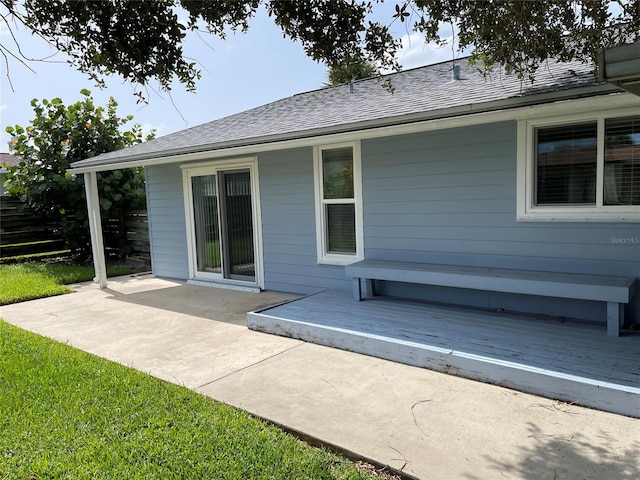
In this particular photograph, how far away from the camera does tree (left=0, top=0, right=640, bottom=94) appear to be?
3447 mm

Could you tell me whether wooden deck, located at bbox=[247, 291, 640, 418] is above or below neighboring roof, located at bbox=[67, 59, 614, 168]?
below

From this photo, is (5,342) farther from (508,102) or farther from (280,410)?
(508,102)

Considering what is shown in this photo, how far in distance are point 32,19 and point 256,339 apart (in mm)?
3373

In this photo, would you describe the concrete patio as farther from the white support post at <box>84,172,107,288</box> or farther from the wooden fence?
the wooden fence

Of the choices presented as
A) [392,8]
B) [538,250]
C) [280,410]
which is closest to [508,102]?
[392,8]

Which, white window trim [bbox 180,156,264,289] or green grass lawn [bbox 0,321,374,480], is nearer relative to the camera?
green grass lawn [bbox 0,321,374,480]

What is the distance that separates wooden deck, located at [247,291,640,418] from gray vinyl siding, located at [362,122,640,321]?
0.46 meters

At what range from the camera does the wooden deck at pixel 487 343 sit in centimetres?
315

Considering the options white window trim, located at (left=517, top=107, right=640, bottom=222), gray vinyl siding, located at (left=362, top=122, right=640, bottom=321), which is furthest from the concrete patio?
white window trim, located at (left=517, top=107, right=640, bottom=222)

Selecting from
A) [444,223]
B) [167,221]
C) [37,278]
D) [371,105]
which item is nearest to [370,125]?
[371,105]

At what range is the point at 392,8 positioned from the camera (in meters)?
3.58

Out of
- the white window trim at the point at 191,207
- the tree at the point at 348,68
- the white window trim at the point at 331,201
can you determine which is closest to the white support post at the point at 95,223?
the white window trim at the point at 191,207

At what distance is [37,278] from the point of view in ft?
28.1

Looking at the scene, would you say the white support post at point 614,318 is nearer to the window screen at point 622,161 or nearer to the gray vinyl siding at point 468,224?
the gray vinyl siding at point 468,224
